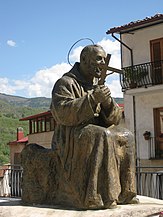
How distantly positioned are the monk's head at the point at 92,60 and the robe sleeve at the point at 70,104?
258 millimetres

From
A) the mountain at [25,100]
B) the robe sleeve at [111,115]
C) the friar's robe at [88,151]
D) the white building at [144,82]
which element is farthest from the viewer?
the mountain at [25,100]

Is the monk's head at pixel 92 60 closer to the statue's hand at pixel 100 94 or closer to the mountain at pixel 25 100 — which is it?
the statue's hand at pixel 100 94

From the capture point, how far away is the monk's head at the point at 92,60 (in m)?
5.20

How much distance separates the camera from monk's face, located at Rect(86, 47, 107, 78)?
5191 millimetres

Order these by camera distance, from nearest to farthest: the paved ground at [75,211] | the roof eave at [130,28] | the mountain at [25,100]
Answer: the paved ground at [75,211] < the roof eave at [130,28] < the mountain at [25,100]

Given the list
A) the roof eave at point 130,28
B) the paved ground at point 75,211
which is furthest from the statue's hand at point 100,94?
the roof eave at point 130,28

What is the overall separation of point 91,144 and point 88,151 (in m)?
0.09

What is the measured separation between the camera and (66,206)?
504 centimetres

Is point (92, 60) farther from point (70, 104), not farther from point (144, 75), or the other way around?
point (144, 75)

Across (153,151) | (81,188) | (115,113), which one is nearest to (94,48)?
(115,113)

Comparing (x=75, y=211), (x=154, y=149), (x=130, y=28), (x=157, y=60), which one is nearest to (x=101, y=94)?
(x=75, y=211)

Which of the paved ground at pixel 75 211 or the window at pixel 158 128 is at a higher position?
the window at pixel 158 128

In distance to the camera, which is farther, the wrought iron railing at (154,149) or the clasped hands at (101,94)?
the wrought iron railing at (154,149)

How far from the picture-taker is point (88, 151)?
4.77 metres
